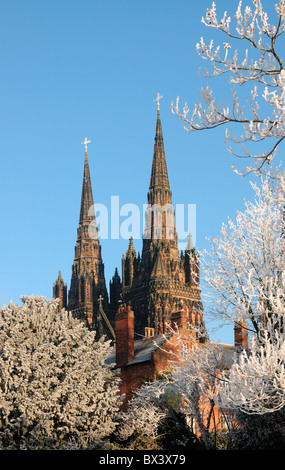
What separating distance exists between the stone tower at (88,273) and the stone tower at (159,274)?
266 inches

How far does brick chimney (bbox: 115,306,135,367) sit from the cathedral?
53316 mm

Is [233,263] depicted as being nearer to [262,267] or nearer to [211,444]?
[262,267]

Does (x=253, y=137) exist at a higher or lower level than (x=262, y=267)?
higher

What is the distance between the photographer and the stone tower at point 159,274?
9900 cm

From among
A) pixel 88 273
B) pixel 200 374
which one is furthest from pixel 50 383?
pixel 88 273

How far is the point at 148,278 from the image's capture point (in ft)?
337

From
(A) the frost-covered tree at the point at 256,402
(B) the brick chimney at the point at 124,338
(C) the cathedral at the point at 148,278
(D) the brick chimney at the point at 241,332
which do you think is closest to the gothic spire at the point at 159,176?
(C) the cathedral at the point at 148,278

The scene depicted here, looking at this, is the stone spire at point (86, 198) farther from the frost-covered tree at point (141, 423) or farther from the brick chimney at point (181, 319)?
the frost-covered tree at point (141, 423)

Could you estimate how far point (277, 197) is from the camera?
16.4m

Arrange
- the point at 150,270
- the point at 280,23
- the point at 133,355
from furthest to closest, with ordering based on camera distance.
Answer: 1. the point at 150,270
2. the point at 133,355
3. the point at 280,23

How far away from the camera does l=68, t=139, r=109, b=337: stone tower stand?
109188 mm

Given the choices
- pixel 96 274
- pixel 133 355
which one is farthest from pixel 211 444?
pixel 96 274

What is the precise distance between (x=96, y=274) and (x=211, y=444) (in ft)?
301

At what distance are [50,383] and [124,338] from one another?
643 inches
